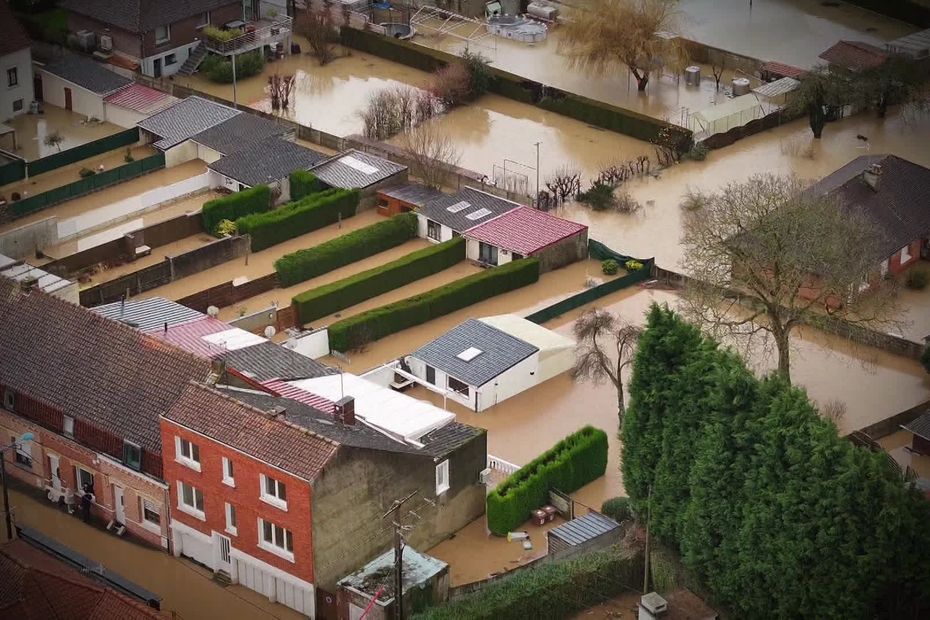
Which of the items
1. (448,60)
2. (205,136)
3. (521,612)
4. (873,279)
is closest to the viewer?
(521,612)

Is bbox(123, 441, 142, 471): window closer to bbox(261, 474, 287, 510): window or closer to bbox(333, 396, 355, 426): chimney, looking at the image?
bbox(261, 474, 287, 510): window

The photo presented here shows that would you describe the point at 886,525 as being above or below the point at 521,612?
above

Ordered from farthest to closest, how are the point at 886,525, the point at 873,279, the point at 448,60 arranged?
the point at 448,60 → the point at 873,279 → the point at 886,525

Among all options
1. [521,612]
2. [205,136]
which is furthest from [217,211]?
[521,612]

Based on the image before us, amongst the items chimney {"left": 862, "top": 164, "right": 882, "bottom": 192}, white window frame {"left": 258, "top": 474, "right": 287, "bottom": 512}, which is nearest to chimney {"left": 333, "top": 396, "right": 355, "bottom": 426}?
white window frame {"left": 258, "top": 474, "right": 287, "bottom": 512}

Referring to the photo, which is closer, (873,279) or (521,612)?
(521,612)

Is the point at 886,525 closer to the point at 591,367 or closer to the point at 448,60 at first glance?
the point at 591,367

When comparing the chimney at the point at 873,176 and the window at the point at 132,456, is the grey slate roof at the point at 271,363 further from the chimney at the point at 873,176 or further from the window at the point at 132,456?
the chimney at the point at 873,176
